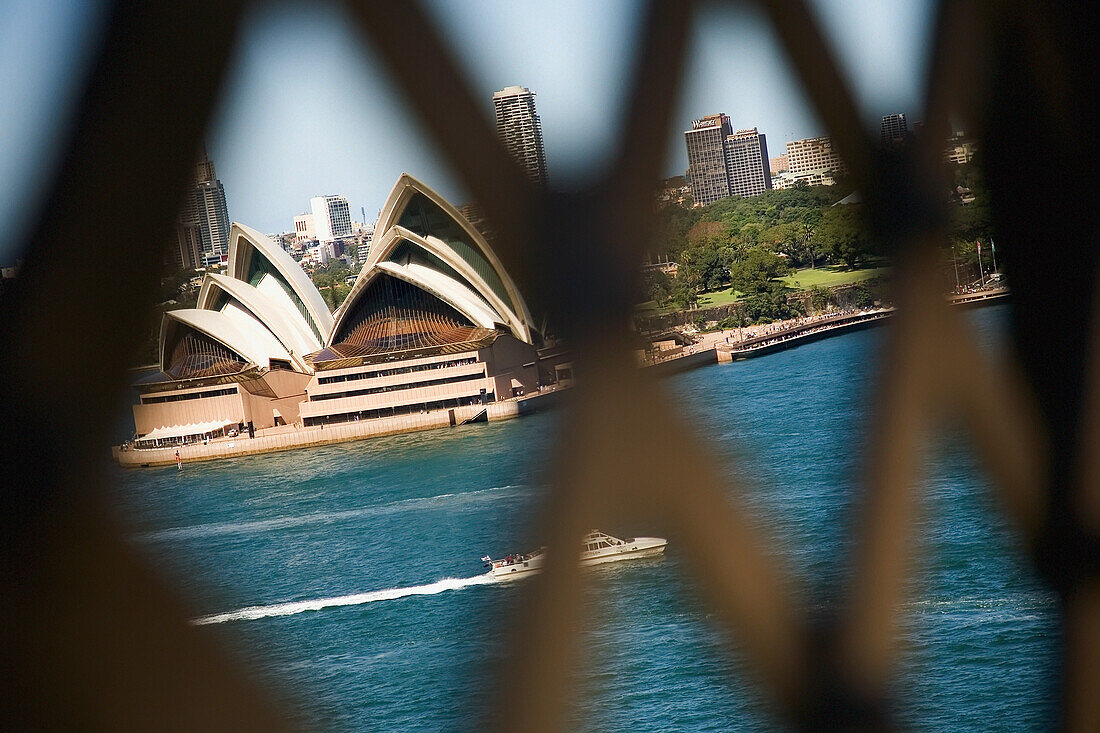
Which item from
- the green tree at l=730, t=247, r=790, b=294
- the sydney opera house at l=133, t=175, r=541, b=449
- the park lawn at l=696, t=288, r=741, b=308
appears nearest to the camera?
the sydney opera house at l=133, t=175, r=541, b=449

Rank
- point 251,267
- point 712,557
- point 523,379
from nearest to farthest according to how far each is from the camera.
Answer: point 712,557
point 523,379
point 251,267

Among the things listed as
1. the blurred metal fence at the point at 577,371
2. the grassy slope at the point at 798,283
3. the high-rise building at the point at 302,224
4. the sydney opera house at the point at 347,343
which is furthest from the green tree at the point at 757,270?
the blurred metal fence at the point at 577,371

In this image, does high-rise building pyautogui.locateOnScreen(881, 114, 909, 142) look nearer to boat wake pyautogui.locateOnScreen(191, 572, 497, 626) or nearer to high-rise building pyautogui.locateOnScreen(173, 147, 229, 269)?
high-rise building pyautogui.locateOnScreen(173, 147, 229, 269)

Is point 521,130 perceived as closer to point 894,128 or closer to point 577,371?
point 577,371

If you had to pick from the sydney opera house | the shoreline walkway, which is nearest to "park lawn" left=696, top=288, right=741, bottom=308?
the sydney opera house

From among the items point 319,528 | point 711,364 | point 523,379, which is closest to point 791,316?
point 711,364

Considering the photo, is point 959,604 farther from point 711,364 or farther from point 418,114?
point 711,364

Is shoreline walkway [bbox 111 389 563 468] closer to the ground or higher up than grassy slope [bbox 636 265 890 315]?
closer to the ground
